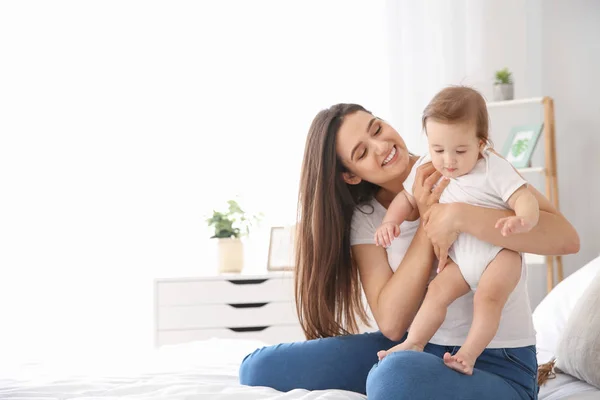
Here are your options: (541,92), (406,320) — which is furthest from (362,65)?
(406,320)

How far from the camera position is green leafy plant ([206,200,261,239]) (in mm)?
3344

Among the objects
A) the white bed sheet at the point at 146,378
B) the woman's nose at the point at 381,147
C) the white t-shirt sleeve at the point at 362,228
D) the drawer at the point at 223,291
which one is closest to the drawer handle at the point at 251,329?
the drawer at the point at 223,291

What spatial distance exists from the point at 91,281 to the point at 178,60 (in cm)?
114

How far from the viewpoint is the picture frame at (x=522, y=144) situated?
10.5 feet

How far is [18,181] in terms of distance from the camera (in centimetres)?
355

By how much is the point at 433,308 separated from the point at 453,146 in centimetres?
30

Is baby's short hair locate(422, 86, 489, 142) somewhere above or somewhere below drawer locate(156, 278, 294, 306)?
above

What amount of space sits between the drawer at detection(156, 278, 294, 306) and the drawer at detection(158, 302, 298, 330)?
25 millimetres

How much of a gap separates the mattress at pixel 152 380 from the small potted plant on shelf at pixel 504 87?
6.07ft

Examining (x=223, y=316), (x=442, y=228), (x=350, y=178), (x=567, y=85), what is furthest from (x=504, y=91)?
(x=442, y=228)

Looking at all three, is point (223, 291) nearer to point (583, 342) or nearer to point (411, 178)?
point (411, 178)

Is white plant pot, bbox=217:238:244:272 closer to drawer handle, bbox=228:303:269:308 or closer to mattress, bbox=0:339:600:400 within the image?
drawer handle, bbox=228:303:269:308

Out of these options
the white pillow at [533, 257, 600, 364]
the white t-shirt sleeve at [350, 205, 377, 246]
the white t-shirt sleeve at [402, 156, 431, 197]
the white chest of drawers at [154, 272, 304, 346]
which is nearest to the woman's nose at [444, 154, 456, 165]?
the white t-shirt sleeve at [402, 156, 431, 197]

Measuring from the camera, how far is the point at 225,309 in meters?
3.13
